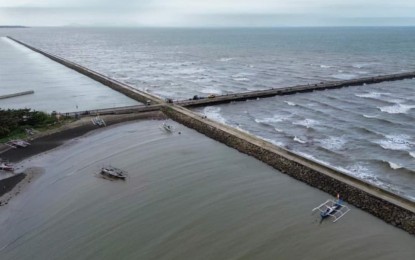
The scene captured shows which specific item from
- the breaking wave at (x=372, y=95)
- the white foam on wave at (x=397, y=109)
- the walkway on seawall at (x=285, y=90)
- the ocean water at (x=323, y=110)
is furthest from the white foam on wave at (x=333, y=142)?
the breaking wave at (x=372, y=95)

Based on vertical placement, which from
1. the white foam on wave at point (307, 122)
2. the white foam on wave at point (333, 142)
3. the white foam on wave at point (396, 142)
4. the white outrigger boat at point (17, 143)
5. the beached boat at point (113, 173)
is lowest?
the beached boat at point (113, 173)

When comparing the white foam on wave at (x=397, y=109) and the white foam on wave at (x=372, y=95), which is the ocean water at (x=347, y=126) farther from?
the white foam on wave at (x=372, y=95)

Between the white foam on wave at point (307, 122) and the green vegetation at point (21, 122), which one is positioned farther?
the white foam on wave at point (307, 122)

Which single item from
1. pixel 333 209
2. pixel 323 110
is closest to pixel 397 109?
pixel 323 110

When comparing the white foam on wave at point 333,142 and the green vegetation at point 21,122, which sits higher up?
the green vegetation at point 21,122

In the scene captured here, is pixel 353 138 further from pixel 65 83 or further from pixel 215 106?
pixel 65 83

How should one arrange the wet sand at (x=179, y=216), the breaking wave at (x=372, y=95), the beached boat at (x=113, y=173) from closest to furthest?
1. the wet sand at (x=179, y=216)
2. the beached boat at (x=113, y=173)
3. the breaking wave at (x=372, y=95)
